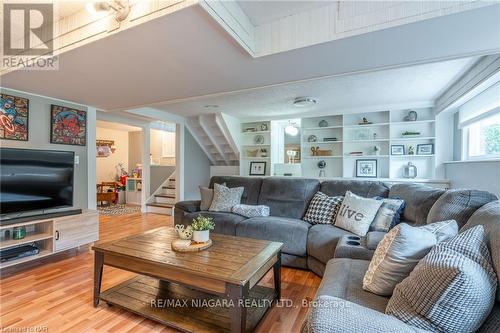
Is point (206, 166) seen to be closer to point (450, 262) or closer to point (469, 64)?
point (469, 64)

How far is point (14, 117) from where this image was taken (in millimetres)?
2934

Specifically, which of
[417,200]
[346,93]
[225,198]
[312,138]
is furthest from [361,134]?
[225,198]

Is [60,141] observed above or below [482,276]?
above

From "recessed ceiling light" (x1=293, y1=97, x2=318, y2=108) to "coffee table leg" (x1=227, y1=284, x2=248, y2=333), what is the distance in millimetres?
3061

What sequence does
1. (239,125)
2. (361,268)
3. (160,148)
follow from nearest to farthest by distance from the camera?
(361,268) < (239,125) < (160,148)

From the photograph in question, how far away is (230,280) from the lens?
1409 mm

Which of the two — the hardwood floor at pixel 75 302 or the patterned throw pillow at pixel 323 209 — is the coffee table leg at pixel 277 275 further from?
the patterned throw pillow at pixel 323 209

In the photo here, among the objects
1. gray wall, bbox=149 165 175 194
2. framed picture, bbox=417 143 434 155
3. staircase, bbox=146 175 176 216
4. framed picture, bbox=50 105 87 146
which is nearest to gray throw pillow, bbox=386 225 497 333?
framed picture, bbox=417 143 434 155

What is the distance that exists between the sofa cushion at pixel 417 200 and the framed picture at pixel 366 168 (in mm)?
1916

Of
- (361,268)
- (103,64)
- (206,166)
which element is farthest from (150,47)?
(206,166)

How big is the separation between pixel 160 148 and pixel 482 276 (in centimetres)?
821

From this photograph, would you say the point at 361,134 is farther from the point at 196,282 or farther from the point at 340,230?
the point at 196,282

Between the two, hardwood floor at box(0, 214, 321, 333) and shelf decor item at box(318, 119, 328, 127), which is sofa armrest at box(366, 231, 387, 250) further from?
shelf decor item at box(318, 119, 328, 127)

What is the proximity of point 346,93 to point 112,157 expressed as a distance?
6.99m
